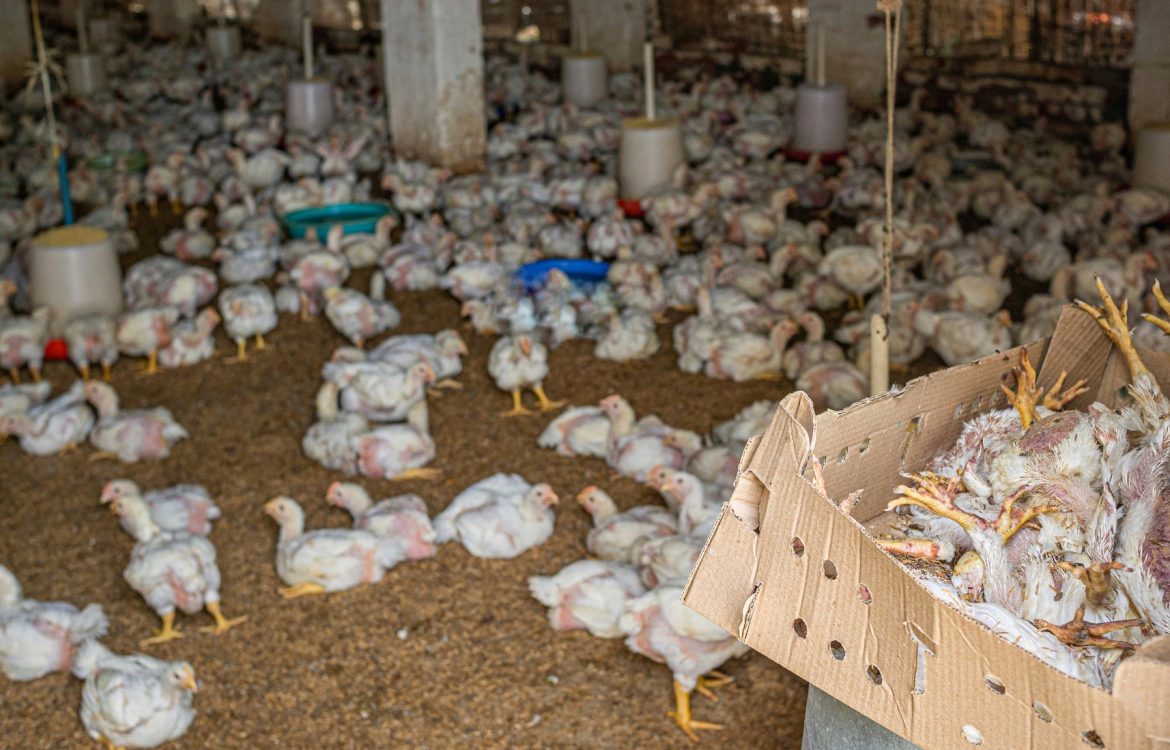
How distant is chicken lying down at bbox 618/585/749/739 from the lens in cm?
337

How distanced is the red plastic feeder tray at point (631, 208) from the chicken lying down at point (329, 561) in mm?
4547

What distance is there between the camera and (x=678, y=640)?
340cm

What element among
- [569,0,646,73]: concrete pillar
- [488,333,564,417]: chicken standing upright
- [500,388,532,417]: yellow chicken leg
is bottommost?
[500,388,532,417]: yellow chicken leg

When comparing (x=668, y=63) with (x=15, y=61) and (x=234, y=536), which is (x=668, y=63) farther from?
(x=234, y=536)

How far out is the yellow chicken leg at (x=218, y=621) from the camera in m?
4.03

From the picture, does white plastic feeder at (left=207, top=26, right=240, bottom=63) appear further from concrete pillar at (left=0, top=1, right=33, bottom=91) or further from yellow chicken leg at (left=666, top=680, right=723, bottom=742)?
yellow chicken leg at (left=666, top=680, right=723, bottom=742)

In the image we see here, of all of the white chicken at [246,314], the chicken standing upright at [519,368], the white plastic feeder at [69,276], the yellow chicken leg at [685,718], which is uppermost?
the white plastic feeder at [69,276]

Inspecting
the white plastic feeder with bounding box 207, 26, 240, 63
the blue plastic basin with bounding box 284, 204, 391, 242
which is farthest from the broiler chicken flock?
the white plastic feeder with bounding box 207, 26, 240, 63

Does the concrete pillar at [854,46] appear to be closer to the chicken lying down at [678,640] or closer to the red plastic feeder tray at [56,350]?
the red plastic feeder tray at [56,350]

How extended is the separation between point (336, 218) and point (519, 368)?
344cm

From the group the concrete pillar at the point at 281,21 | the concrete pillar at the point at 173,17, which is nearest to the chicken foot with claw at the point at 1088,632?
the concrete pillar at the point at 281,21

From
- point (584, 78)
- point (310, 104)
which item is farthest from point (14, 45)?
point (584, 78)

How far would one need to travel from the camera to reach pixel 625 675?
3.71 m

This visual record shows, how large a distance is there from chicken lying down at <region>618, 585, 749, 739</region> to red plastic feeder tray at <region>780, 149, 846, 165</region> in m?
6.50
